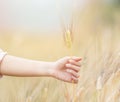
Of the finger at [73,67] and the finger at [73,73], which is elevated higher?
the finger at [73,67]

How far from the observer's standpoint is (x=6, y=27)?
4.37 feet

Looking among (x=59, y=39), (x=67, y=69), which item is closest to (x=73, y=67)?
(x=67, y=69)

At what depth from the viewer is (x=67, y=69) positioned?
119 cm

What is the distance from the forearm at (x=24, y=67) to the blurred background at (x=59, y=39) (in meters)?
0.05

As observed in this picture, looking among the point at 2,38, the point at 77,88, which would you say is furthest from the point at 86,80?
the point at 2,38

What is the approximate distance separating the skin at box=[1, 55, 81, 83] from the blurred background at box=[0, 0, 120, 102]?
0.04 metres

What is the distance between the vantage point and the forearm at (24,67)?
123cm

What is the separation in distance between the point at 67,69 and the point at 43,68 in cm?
10

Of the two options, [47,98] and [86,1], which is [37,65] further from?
[86,1]

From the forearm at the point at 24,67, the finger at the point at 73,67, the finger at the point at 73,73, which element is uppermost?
the forearm at the point at 24,67

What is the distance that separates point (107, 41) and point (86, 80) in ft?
0.54

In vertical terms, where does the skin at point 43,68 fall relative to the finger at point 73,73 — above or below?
above

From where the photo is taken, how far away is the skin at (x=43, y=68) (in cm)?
120

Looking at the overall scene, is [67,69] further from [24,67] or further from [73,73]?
[24,67]
